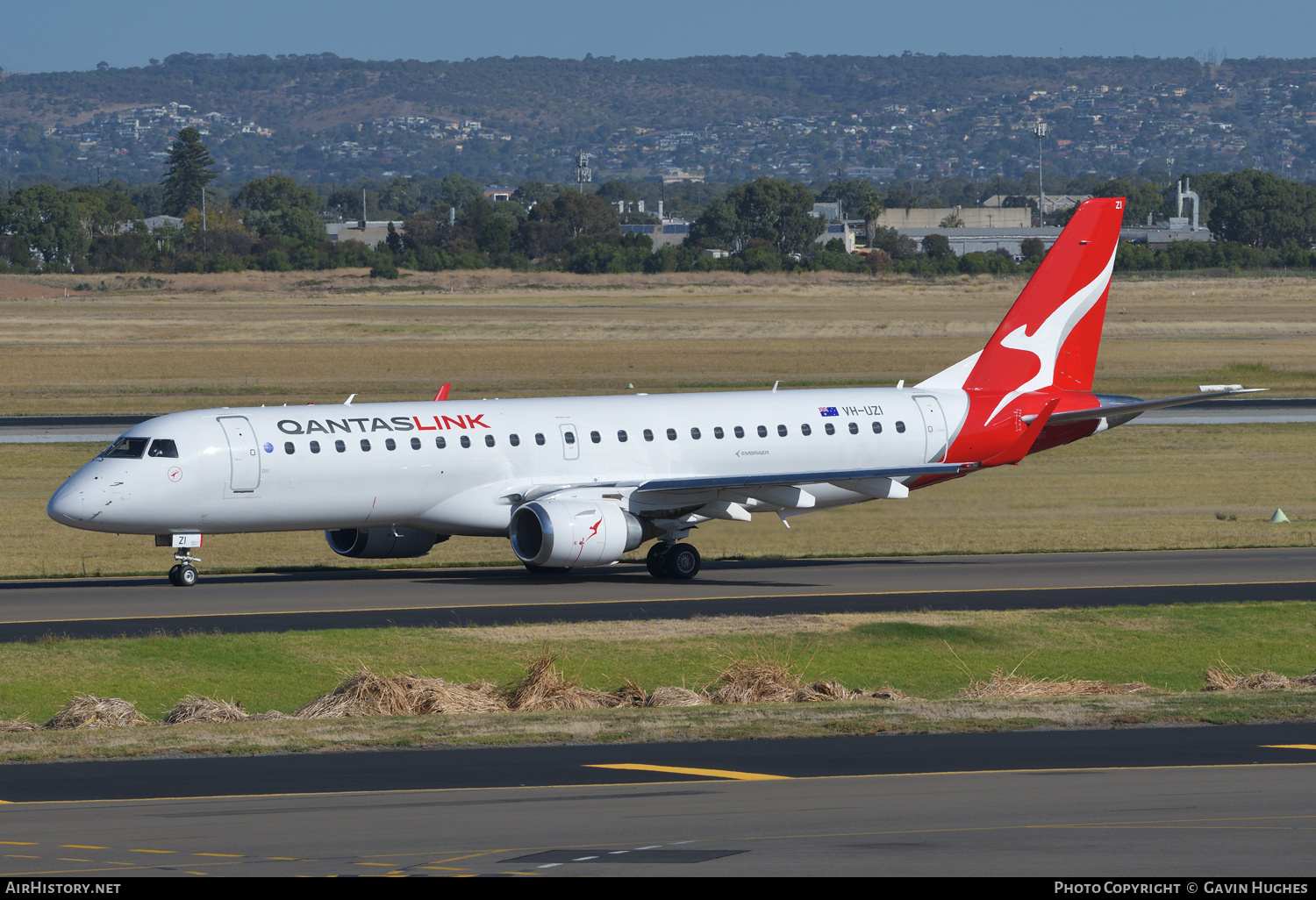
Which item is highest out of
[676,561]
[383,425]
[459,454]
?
[383,425]

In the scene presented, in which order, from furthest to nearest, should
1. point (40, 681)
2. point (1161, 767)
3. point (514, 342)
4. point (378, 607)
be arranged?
point (514, 342) < point (378, 607) < point (40, 681) < point (1161, 767)

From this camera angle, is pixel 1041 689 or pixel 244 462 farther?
pixel 244 462

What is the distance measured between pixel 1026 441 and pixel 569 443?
465 inches

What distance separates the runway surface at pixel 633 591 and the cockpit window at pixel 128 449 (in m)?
2.92

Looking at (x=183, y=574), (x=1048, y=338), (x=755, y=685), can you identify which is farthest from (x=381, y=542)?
(x=1048, y=338)

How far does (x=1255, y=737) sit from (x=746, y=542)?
88.2 feet

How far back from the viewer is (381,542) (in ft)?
134

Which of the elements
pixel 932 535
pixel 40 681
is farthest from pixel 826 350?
pixel 40 681

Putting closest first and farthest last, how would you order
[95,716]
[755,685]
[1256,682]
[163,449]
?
[95,716] → [755,685] → [1256,682] → [163,449]

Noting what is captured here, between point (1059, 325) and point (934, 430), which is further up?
point (1059, 325)

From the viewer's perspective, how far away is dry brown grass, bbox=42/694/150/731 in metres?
24.5

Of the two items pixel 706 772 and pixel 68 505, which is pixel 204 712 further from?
pixel 68 505

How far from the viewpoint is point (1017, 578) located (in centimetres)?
4025
